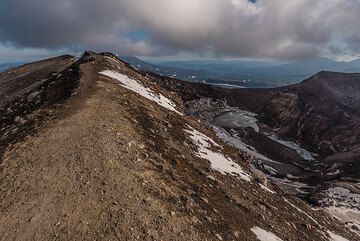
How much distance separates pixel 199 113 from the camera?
6506 inches

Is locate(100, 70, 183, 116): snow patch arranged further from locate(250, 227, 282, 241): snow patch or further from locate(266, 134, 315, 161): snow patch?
locate(266, 134, 315, 161): snow patch

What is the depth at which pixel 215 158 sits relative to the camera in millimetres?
34000

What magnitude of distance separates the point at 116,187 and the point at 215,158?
1620 centimetres

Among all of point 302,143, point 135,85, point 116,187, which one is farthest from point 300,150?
point 116,187

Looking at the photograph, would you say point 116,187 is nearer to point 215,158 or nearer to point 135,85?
point 215,158

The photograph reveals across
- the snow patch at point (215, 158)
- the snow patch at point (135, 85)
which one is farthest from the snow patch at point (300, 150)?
the snow patch at point (215, 158)

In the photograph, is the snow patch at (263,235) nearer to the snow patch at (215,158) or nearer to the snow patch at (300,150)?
the snow patch at (215,158)

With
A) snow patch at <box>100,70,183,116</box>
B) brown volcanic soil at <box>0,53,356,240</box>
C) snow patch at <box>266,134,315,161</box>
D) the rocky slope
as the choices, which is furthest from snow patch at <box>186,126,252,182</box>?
snow patch at <box>266,134,315,161</box>

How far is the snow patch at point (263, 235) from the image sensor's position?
21.6 metres

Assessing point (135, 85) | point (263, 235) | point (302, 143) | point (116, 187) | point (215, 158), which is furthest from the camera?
point (302, 143)

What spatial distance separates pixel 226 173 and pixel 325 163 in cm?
10939

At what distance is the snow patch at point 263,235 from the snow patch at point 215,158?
28.4 ft

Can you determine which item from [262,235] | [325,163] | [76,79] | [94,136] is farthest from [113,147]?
[325,163]

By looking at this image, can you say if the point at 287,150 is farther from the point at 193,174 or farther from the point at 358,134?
the point at 193,174
